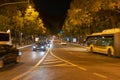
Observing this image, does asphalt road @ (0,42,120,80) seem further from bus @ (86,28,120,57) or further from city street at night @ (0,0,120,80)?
bus @ (86,28,120,57)

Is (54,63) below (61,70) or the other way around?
the other way around

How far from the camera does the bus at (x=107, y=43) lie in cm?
3961

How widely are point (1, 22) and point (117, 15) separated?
19.2 metres

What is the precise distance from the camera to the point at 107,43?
42625 millimetres

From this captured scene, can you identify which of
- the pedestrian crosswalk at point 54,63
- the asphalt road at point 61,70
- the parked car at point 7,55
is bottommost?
the asphalt road at point 61,70

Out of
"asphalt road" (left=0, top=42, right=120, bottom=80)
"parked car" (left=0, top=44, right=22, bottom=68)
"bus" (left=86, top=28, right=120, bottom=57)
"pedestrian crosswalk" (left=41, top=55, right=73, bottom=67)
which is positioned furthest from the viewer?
"bus" (left=86, top=28, right=120, bottom=57)

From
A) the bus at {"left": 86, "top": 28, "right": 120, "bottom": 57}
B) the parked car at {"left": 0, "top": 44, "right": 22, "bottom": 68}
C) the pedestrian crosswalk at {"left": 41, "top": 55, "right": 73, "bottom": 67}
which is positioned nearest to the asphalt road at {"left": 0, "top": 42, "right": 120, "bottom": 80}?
the pedestrian crosswalk at {"left": 41, "top": 55, "right": 73, "bottom": 67}

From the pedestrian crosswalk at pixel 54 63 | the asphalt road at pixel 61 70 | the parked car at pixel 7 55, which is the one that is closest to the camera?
the asphalt road at pixel 61 70

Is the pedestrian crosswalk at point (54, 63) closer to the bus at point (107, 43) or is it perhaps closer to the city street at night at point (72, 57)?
the city street at night at point (72, 57)

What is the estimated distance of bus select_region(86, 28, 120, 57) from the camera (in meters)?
39.6

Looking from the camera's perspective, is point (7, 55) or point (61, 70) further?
point (7, 55)

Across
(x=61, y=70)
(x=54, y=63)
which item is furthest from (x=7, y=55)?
(x=54, y=63)

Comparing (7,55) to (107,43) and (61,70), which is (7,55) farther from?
(107,43)

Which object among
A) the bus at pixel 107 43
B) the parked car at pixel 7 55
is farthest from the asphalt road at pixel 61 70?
the bus at pixel 107 43
